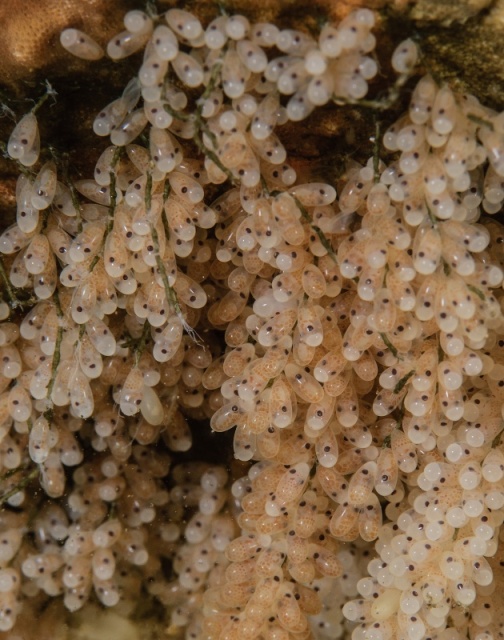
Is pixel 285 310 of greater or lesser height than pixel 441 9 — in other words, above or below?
below

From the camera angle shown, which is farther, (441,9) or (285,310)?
(285,310)

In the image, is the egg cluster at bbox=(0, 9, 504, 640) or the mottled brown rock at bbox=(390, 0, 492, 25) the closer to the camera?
the mottled brown rock at bbox=(390, 0, 492, 25)

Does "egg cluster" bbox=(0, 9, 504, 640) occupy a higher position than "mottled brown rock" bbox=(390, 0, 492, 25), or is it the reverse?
"mottled brown rock" bbox=(390, 0, 492, 25)

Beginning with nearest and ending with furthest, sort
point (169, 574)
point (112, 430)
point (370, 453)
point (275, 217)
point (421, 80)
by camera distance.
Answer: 1. point (421, 80)
2. point (275, 217)
3. point (370, 453)
4. point (112, 430)
5. point (169, 574)

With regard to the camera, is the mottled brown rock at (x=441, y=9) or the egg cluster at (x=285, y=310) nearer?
the mottled brown rock at (x=441, y=9)

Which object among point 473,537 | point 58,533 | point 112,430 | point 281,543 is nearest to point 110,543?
point 58,533

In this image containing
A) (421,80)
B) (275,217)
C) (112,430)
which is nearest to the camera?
(421,80)

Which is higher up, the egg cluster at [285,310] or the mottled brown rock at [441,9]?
the mottled brown rock at [441,9]

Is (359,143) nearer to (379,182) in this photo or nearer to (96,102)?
(379,182)
